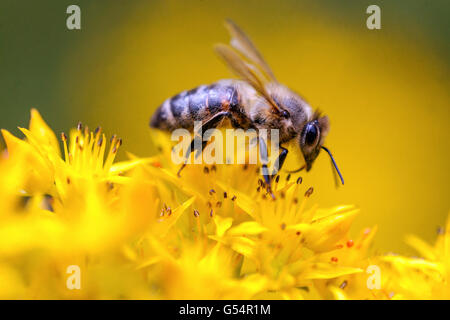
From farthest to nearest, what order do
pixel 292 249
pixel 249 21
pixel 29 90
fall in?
1. pixel 249 21
2. pixel 29 90
3. pixel 292 249

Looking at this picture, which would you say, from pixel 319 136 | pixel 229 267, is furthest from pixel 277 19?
pixel 229 267

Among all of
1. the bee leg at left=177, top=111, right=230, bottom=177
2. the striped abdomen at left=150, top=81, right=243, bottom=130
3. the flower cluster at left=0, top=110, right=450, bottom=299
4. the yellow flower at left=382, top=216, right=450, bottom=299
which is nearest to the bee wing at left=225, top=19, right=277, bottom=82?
the striped abdomen at left=150, top=81, right=243, bottom=130

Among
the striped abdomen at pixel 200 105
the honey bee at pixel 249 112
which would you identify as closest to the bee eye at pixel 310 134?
the honey bee at pixel 249 112

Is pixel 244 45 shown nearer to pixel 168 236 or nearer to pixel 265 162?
pixel 265 162

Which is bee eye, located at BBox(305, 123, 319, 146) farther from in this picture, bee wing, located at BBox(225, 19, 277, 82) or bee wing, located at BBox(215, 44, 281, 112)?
bee wing, located at BBox(225, 19, 277, 82)

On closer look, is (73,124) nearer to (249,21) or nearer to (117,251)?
(249,21)
